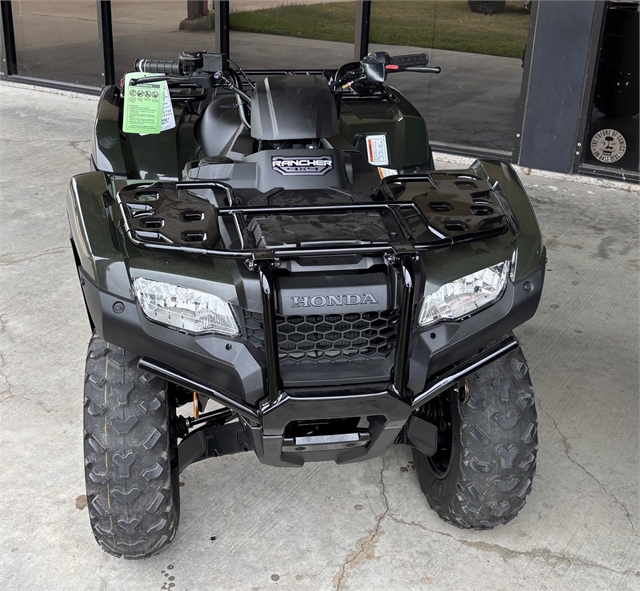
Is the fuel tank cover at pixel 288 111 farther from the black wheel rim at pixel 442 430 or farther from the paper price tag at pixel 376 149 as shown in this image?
the black wheel rim at pixel 442 430

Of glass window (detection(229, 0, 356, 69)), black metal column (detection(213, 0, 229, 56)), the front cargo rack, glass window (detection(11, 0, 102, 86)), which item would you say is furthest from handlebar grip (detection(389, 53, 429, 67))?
glass window (detection(11, 0, 102, 86))

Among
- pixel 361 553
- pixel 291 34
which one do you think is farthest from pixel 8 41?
pixel 361 553

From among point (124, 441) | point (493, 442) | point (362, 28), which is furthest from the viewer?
point (362, 28)

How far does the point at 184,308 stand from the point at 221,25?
5.19m

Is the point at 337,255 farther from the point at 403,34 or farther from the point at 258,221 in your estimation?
the point at 403,34

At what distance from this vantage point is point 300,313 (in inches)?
73.2

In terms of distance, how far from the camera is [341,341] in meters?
1.96

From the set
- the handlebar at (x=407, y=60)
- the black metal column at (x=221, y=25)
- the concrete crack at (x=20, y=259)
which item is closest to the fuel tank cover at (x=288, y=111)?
the handlebar at (x=407, y=60)

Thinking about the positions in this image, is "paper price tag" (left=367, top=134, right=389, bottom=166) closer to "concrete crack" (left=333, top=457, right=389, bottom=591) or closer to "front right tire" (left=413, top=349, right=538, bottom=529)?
"front right tire" (left=413, top=349, right=538, bottom=529)

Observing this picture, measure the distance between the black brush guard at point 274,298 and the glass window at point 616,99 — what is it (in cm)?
339

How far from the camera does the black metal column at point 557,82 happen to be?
5.13 meters

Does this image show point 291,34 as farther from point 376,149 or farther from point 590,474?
point 590,474

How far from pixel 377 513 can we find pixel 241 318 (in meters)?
0.90

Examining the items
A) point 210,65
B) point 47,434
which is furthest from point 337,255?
point 47,434
